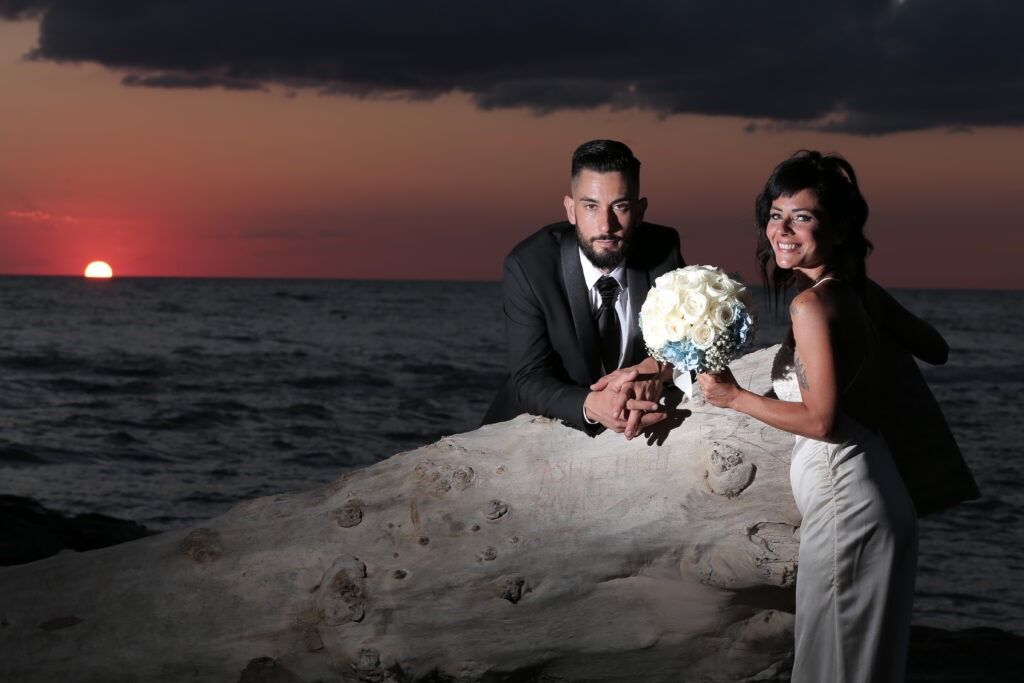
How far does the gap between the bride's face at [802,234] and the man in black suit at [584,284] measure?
2.99ft

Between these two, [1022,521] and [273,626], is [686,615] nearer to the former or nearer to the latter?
[273,626]

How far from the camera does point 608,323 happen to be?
4.64 metres

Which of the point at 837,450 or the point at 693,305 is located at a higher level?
the point at 693,305

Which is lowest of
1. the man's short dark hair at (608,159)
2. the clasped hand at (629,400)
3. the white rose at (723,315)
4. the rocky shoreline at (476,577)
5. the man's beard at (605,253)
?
the rocky shoreline at (476,577)

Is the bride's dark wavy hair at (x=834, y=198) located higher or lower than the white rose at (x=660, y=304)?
higher

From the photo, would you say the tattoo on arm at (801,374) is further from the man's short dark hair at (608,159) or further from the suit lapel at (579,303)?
the suit lapel at (579,303)

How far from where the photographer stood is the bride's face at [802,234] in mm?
3449

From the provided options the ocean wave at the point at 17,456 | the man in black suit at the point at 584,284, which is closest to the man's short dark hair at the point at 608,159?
the man in black suit at the point at 584,284

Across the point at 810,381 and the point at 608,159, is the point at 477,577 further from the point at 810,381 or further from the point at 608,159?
the point at 608,159

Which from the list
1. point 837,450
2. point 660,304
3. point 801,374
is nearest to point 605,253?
point 660,304

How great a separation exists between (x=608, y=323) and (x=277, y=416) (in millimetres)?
11351

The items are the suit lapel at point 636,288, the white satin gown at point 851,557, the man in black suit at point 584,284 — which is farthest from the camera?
the suit lapel at point 636,288

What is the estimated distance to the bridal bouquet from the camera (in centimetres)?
338

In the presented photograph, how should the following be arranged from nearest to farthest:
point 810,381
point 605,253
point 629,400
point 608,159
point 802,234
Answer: point 810,381 → point 802,234 → point 629,400 → point 608,159 → point 605,253
